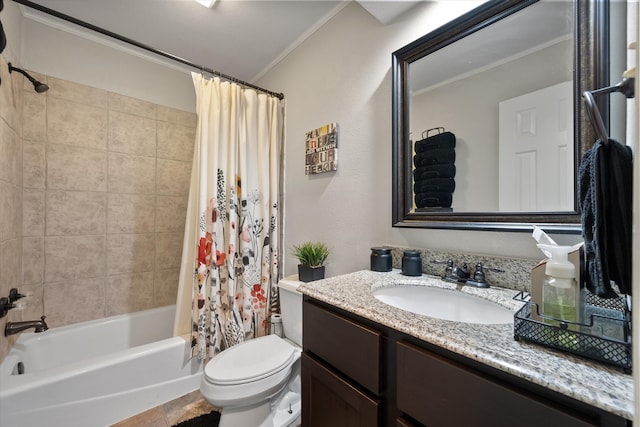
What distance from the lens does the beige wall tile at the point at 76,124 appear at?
173 cm

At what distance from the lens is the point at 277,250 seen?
1912 millimetres

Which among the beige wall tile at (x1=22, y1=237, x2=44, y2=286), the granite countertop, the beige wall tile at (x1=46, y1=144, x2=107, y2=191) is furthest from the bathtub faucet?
the granite countertop

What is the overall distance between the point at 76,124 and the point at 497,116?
255 cm

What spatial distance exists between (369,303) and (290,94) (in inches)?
67.7

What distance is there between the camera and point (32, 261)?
5.49 ft

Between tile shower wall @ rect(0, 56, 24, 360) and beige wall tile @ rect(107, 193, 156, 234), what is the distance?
1.49 ft

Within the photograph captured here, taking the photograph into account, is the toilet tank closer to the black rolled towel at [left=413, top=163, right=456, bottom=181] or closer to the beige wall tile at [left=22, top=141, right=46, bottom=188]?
the black rolled towel at [left=413, top=163, right=456, bottom=181]

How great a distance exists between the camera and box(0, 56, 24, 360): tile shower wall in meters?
1.29

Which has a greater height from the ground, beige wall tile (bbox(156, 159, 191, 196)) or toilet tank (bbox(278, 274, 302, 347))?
beige wall tile (bbox(156, 159, 191, 196))

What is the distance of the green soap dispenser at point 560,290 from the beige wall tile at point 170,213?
7.96 ft

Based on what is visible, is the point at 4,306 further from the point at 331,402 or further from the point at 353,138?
the point at 353,138

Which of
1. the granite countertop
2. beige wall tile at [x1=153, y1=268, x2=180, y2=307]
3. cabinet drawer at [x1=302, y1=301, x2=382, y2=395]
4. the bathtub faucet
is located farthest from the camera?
beige wall tile at [x1=153, y1=268, x2=180, y2=307]

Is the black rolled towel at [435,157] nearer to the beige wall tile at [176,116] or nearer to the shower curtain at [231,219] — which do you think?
the shower curtain at [231,219]

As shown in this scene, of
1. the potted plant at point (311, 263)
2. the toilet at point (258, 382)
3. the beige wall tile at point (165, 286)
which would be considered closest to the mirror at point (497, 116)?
the potted plant at point (311, 263)
